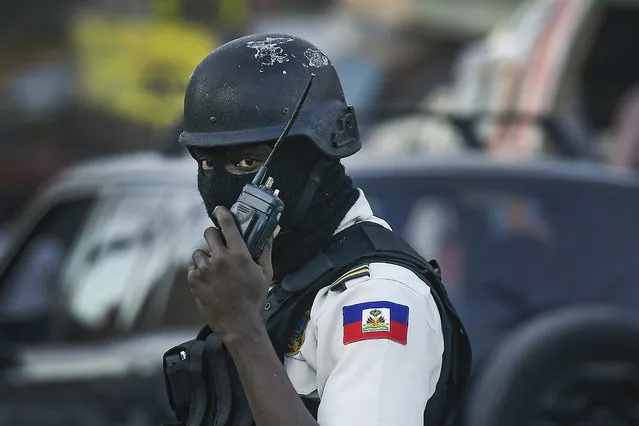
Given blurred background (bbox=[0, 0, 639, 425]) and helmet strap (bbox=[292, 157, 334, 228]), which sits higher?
helmet strap (bbox=[292, 157, 334, 228])

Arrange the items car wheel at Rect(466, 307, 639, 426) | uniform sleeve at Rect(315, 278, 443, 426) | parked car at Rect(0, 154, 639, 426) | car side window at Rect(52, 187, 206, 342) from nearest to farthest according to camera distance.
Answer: uniform sleeve at Rect(315, 278, 443, 426) < car wheel at Rect(466, 307, 639, 426) < parked car at Rect(0, 154, 639, 426) < car side window at Rect(52, 187, 206, 342)

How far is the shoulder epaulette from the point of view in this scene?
2258mm

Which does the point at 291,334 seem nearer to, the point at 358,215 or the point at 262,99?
the point at 358,215

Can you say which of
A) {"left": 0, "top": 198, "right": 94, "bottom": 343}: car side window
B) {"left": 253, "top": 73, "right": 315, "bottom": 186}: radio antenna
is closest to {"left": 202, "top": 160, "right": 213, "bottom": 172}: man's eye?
{"left": 253, "top": 73, "right": 315, "bottom": 186}: radio antenna

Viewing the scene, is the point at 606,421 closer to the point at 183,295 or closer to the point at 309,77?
the point at 183,295

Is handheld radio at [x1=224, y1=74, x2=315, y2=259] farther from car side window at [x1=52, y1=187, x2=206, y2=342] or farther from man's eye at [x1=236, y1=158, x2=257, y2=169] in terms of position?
car side window at [x1=52, y1=187, x2=206, y2=342]

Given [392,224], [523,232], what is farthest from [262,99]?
[523,232]

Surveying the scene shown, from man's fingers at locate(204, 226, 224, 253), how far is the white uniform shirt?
22 centimetres

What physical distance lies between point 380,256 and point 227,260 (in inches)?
11.8

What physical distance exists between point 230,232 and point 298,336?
0.88 feet

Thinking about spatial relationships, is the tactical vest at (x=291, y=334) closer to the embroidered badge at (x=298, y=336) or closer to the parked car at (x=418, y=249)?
the embroidered badge at (x=298, y=336)

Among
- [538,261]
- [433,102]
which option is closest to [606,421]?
[538,261]

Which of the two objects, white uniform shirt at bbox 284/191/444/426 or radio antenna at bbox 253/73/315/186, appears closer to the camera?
white uniform shirt at bbox 284/191/444/426

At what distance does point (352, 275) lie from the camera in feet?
7.44
